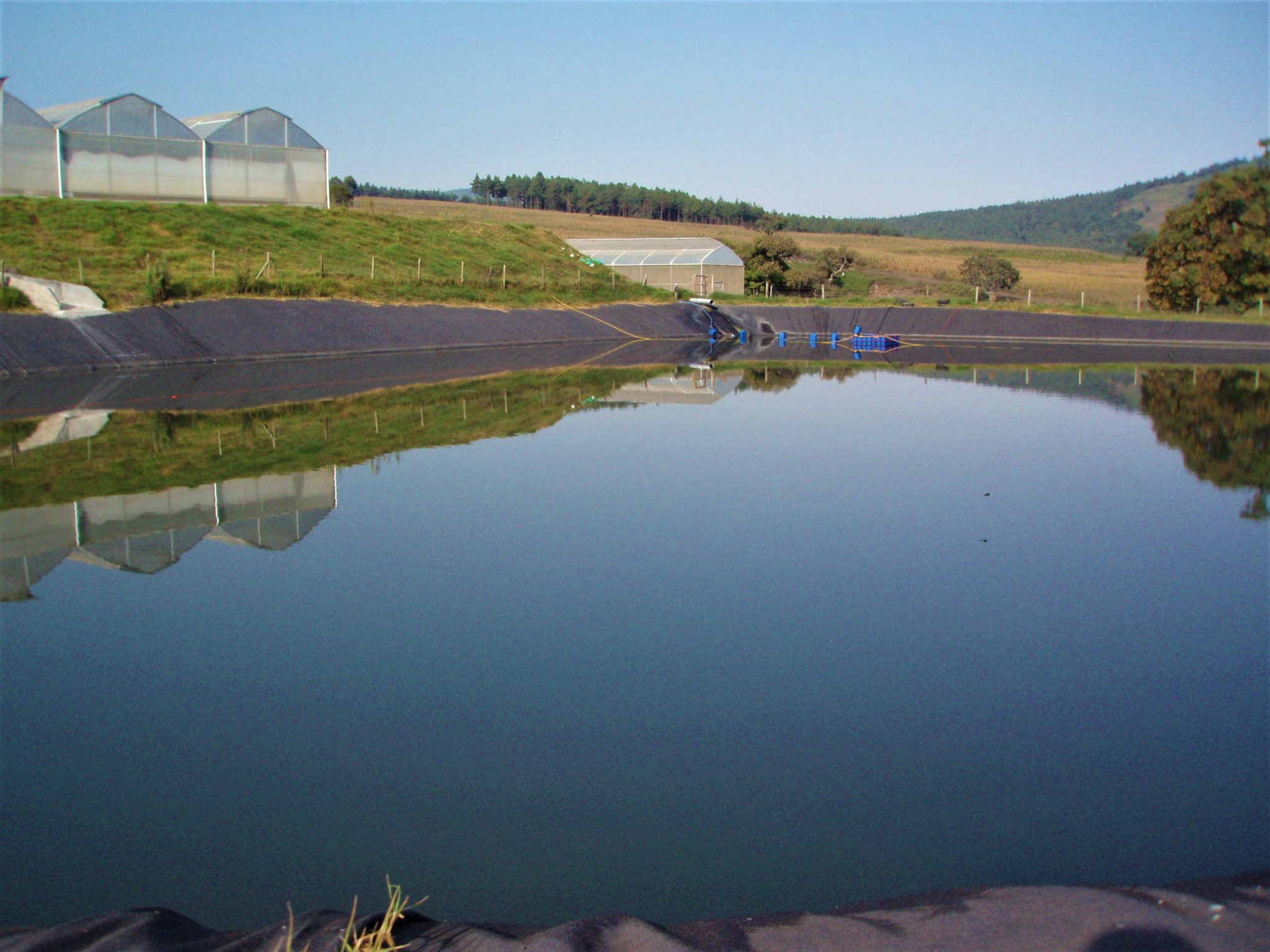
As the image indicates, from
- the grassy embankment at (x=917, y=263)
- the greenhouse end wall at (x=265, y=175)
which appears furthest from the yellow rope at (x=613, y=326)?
the greenhouse end wall at (x=265, y=175)

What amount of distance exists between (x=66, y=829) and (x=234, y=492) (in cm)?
641

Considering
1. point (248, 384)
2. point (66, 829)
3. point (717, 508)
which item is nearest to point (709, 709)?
point (66, 829)

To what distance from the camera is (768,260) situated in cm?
5347

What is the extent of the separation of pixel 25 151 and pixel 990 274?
50291 millimetres

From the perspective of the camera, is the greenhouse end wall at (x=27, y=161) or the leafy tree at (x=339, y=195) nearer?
the greenhouse end wall at (x=27, y=161)

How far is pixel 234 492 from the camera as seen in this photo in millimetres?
10586

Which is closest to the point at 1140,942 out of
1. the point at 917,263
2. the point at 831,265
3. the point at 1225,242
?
the point at 1225,242

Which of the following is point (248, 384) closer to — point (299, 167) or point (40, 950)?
point (40, 950)

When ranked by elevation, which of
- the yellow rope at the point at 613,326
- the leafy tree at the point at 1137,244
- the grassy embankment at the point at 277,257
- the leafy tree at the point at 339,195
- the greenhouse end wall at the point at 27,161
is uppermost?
the leafy tree at the point at 1137,244

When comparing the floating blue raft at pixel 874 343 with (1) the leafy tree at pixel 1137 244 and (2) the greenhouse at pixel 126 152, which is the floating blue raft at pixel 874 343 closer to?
(2) the greenhouse at pixel 126 152

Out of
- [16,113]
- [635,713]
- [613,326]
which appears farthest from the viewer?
[613,326]

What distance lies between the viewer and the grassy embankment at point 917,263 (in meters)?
49.3

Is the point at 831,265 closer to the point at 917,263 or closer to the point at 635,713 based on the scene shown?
the point at 917,263

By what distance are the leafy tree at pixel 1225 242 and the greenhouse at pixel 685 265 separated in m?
18.7
